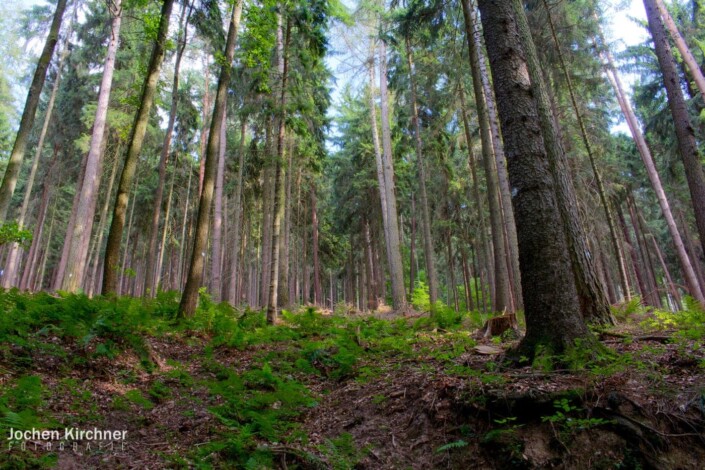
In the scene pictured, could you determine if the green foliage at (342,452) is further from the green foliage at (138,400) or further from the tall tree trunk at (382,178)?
the tall tree trunk at (382,178)

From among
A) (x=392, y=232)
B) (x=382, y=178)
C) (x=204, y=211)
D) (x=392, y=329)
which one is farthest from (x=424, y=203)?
(x=204, y=211)

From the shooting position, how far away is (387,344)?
6.97 meters

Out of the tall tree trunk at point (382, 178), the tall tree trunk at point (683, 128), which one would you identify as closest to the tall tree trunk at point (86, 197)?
the tall tree trunk at point (382, 178)

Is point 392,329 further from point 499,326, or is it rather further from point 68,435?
point 68,435

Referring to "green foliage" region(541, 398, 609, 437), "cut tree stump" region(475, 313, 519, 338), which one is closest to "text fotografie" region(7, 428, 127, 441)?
"green foliage" region(541, 398, 609, 437)

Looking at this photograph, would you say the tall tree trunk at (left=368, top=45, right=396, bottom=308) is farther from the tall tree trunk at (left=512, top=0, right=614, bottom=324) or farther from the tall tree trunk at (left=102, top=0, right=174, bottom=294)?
the tall tree trunk at (left=102, top=0, right=174, bottom=294)

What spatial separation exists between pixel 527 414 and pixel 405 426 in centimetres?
113

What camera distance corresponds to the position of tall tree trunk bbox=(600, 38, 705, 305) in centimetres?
1208

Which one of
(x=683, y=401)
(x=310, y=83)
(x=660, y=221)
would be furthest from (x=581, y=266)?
(x=660, y=221)

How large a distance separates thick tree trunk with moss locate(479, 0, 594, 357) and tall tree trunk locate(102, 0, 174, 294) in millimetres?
7665

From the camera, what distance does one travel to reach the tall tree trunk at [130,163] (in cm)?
813

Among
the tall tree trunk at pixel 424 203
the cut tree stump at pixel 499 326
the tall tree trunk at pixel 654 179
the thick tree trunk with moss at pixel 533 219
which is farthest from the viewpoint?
the tall tree trunk at pixel 424 203

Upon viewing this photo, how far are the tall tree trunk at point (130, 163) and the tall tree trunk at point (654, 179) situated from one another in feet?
50.0

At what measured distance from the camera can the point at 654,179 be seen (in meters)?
13.4
